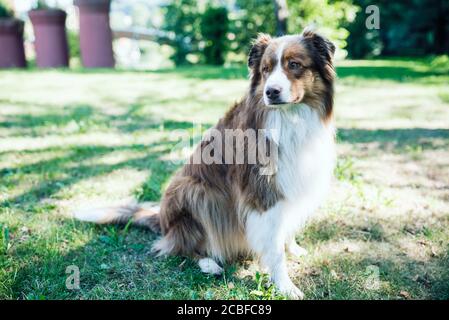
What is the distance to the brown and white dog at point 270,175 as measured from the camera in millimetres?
Result: 2816

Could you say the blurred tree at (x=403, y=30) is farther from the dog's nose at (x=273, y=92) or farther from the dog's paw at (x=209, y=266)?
the dog's paw at (x=209, y=266)

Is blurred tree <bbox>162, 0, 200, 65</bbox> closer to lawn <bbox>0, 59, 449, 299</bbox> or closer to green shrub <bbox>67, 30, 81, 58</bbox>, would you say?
green shrub <bbox>67, 30, 81, 58</bbox>

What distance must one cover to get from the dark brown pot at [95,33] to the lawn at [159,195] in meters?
5.85

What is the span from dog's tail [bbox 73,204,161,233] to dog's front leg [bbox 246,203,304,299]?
43.5 inches

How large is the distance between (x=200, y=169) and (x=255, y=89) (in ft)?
2.55

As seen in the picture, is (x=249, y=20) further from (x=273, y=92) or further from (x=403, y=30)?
(x=273, y=92)

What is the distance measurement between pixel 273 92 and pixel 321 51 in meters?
0.60

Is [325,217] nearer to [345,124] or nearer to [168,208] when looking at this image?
[168,208]

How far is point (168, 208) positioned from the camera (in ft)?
10.6

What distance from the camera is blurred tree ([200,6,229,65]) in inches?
663

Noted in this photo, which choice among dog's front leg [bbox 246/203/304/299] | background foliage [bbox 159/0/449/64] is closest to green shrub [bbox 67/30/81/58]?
background foliage [bbox 159/0/449/64]

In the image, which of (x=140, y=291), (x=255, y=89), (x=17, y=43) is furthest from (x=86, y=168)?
(x=17, y=43)

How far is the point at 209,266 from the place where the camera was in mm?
3096

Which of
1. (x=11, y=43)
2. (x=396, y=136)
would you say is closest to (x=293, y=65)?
(x=396, y=136)
